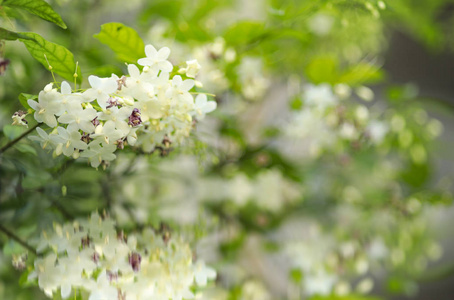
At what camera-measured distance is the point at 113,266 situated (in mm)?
304

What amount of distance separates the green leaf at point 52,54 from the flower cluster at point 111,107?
5 centimetres

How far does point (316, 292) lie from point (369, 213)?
0.70 metres

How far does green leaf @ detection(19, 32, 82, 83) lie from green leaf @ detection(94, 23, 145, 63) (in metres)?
0.05

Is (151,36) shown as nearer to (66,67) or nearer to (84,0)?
(84,0)

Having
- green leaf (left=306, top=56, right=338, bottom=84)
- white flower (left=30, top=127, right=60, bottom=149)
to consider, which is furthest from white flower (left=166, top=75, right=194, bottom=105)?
green leaf (left=306, top=56, right=338, bottom=84)

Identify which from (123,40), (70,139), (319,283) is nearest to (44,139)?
(70,139)

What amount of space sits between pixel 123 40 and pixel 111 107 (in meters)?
0.10

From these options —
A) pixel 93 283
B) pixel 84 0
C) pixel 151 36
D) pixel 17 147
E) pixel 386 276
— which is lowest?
pixel 386 276

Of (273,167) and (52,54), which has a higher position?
(52,54)

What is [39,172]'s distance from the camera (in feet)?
1.47

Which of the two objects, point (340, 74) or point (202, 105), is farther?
point (340, 74)

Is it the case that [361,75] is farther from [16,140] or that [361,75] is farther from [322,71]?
[16,140]

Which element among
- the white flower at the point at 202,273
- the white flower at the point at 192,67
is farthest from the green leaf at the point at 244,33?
the white flower at the point at 202,273

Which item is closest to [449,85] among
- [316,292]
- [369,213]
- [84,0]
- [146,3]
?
[369,213]
